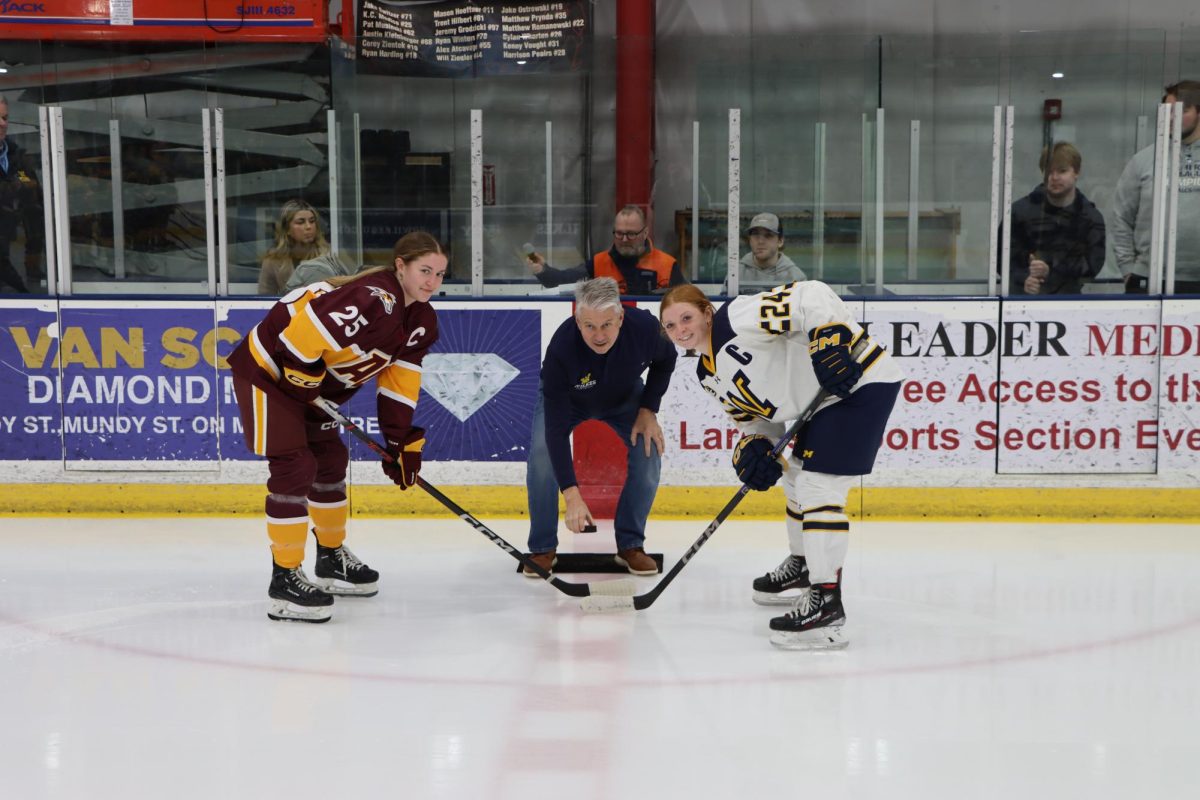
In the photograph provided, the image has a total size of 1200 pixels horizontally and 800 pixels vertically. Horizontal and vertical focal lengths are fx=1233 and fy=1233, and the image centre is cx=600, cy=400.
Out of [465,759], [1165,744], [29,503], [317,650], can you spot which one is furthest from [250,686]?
[29,503]

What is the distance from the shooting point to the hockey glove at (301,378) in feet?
10.7

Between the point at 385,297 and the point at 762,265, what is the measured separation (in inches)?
84.6

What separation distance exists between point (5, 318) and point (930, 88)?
12.5ft

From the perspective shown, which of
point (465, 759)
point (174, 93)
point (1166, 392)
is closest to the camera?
point (465, 759)

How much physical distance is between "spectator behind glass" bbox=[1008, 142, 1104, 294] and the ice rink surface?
1115mm

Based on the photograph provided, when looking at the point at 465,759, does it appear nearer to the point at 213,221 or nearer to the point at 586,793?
the point at 586,793

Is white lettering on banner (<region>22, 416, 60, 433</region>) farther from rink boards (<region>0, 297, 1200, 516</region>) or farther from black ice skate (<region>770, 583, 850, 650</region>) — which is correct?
black ice skate (<region>770, 583, 850, 650</region>)

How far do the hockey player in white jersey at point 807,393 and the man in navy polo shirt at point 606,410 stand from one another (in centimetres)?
46

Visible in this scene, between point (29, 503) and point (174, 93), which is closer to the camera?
point (29, 503)

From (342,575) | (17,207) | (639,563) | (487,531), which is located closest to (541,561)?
(639,563)

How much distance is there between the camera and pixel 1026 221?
16.2 ft

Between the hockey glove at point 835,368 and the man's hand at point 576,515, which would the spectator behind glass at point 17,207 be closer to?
the man's hand at point 576,515

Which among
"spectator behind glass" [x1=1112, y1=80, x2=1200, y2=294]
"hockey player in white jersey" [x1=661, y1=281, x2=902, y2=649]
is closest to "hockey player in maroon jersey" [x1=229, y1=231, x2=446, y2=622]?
"hockey player in white jersey" [x1=661, y1=281, x2=902, y2=649]

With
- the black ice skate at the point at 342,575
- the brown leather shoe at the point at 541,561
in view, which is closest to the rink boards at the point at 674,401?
the brown leather shoe at the point at 541,561
